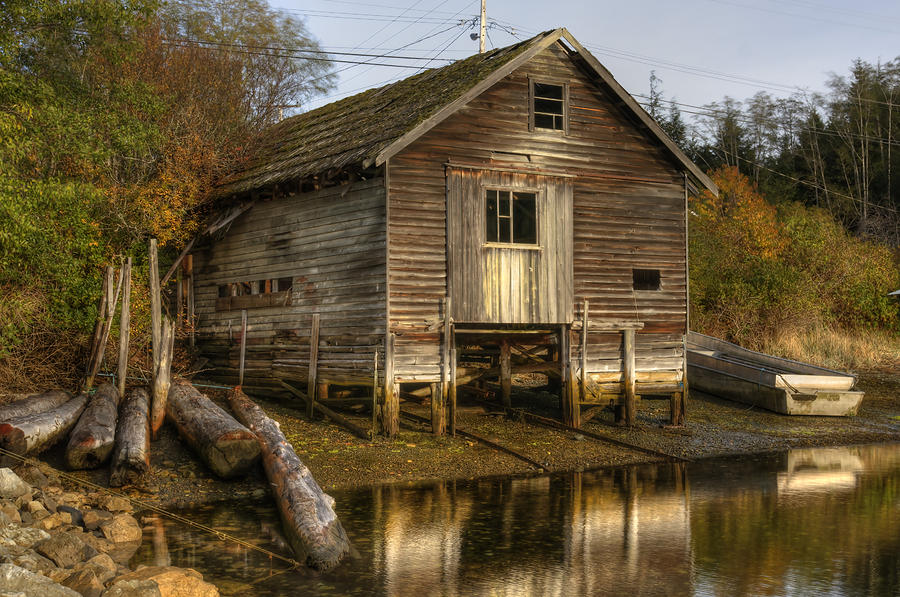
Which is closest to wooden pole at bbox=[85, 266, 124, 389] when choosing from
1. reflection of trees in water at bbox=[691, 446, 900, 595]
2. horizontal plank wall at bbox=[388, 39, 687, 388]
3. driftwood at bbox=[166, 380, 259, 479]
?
driftwood at bbox=[166, 380, 259, 479]

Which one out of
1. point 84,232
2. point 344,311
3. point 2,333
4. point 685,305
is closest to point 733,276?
point 685,305

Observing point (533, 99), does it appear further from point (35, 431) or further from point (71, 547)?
point (71, 547)

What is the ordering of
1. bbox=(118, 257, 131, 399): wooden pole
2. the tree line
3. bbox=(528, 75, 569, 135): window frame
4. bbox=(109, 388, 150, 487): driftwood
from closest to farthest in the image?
1. bbox=(109, 388, 150, 487): driftwood
2. bbox=(118, 257, 131, 399): wooden pole
3. bbox=(528, 75, 569, 135): window frame
4. the tree line

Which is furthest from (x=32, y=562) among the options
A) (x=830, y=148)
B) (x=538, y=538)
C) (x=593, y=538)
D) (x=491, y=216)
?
(x=830, y=148)

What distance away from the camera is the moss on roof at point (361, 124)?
700 inches

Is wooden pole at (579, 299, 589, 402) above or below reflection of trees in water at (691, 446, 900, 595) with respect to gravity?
above

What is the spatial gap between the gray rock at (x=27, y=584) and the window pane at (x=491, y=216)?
12.3 meters

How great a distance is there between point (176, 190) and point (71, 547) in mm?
14612

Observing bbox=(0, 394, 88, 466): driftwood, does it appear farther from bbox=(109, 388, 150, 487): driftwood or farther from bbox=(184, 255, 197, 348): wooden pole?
bbox=(184, 255, 197, 348): wooden pole

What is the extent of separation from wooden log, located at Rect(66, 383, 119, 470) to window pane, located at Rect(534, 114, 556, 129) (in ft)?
33.6

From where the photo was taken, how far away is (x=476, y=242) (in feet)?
58.7

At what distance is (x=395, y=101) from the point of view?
20.5m

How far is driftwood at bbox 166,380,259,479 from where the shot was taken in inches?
520

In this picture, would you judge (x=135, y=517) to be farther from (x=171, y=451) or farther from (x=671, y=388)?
(x=671, y=388)
